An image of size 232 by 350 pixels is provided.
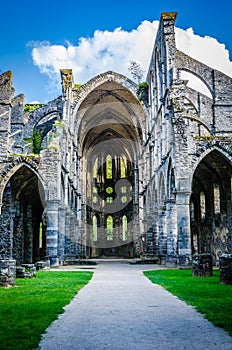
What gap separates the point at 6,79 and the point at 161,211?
489 inches

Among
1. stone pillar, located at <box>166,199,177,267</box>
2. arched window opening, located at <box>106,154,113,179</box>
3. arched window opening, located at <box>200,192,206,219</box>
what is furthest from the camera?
arched window opening, located at <box>106,154,113,179</box>

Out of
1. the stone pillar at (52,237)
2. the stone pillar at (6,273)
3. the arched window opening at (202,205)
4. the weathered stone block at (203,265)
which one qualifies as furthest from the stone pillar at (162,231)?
the stone pillar at (6,273)

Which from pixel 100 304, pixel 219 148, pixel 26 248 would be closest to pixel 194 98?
pixel 219 148

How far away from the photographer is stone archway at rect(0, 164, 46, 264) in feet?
73.7

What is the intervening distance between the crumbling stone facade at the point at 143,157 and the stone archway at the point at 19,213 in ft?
0.20

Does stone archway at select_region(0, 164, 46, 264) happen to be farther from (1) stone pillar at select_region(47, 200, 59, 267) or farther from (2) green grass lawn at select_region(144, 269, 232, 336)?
(2) green grass lawn at select_region(144, 269, 232, 336)

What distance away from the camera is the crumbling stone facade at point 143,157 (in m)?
19.4

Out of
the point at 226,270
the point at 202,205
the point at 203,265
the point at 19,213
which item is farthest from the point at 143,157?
the point at 226,270

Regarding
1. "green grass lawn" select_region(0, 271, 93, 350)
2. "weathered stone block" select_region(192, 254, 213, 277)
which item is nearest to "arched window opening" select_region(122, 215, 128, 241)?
"weathered stone block" select_region(192, 254, 213, 277)

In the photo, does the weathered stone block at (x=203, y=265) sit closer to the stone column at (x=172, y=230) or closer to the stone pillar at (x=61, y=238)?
the stone column at (x=172, y=230)

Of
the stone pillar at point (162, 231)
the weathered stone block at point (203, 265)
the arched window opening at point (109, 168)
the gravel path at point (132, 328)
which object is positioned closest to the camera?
the gravel path at point (132, 328)

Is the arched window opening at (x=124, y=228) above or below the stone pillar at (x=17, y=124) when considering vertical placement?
below

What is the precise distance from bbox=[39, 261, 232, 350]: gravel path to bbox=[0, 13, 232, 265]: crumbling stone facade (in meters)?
11.5

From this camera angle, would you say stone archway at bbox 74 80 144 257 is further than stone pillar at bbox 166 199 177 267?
Yes
